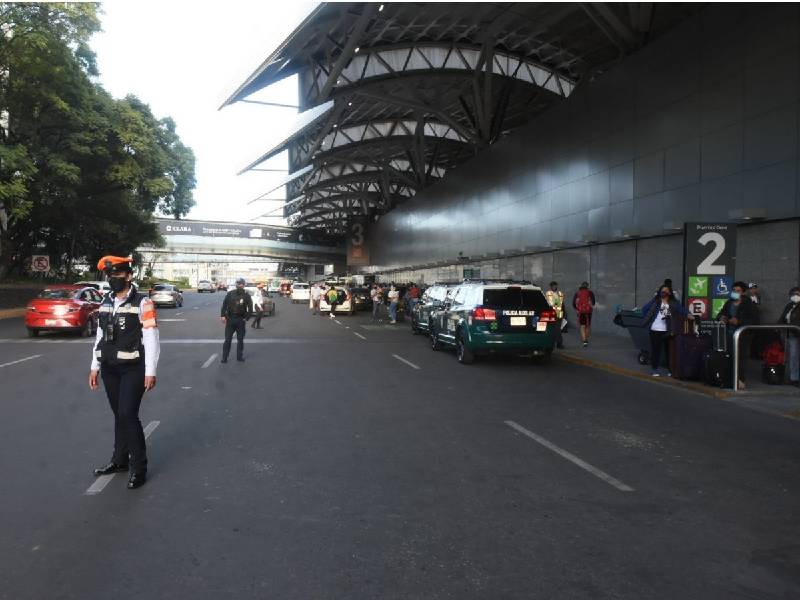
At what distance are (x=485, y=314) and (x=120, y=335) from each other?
8.71 meters

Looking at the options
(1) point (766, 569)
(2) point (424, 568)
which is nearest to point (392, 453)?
(2) point (424, 568)

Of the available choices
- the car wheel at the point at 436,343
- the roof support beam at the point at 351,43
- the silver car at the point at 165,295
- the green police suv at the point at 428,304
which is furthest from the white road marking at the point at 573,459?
the silver car at the point at 165,295

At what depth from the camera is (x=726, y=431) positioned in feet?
23.9

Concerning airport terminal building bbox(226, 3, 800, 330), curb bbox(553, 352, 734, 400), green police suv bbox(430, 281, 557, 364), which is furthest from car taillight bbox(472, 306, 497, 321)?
airport terminal building bbox(226, 3, 800, 330)

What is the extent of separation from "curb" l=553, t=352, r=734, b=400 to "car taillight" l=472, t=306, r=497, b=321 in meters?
2.58

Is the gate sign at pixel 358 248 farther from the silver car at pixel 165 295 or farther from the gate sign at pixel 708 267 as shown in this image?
the gate sign at pixel 708 267

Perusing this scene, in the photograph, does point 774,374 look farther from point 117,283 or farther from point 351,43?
point 351,43

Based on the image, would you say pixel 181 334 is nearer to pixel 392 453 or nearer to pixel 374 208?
pixel 392 453

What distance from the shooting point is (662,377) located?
1120cm

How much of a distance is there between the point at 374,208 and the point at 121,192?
42438 mm

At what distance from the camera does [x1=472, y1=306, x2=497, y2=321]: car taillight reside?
41.8 feet

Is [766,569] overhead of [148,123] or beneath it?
beneath

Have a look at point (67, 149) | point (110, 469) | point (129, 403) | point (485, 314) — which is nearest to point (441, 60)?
point (67, 149)

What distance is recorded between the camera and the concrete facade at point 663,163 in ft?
41.7
